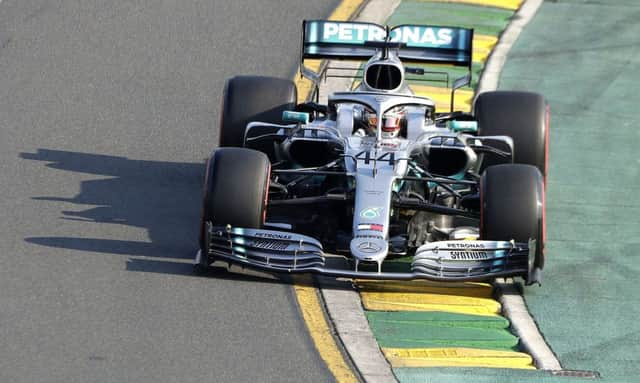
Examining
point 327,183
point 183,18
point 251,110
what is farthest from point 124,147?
point 183,18

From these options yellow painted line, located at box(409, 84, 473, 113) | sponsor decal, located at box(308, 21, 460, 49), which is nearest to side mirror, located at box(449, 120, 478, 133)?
sponsor decal, located at box(308, 21, 460, 49)

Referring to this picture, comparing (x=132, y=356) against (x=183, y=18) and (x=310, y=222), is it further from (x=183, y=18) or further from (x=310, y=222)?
(x=183, y=18)

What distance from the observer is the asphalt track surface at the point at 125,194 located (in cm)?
1069

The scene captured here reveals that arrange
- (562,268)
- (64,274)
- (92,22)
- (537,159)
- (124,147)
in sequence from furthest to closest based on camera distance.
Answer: (92,22), (124,147), (537,159), (562,268), (64,274)

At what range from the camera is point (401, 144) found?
45.0 feet

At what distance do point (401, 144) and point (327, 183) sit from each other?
76cm

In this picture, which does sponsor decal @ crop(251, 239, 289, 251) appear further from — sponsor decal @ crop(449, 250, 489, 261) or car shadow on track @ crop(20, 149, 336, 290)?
sponsor decal @ crop(449, 250, 489, 261)

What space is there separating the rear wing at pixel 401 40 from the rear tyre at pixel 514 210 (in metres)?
2.93

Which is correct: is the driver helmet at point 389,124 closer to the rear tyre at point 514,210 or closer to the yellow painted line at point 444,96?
the rear tyre at point 514,210

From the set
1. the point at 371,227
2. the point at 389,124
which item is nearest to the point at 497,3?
the point at 389,124

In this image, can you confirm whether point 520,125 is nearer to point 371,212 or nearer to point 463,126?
point 463,126

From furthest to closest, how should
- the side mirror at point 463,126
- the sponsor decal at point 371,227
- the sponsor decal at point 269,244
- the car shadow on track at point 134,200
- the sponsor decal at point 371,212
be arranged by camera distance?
the side mirror at point 463,126 → the car shadow on track at point 134,200 → the sponsor decal at point 371,212 → the sponsor decal at point 371,227 → the sponsor decal at point 269,244

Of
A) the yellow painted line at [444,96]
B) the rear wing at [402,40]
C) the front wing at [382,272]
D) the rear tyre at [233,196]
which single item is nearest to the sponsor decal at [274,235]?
the front wing at [382,272]

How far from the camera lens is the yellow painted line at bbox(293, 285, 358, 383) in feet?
34.7
